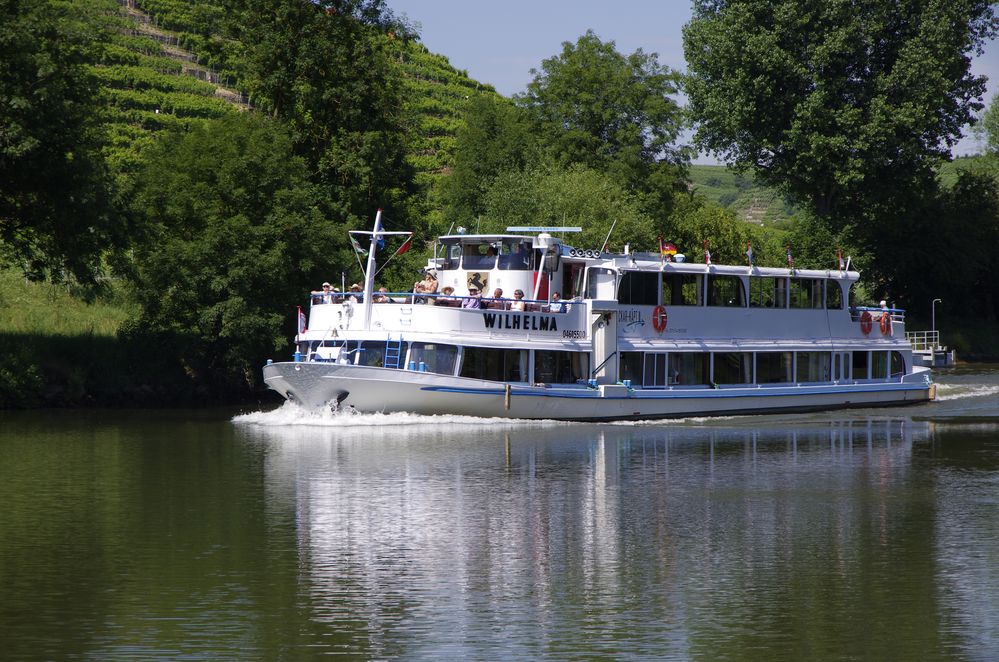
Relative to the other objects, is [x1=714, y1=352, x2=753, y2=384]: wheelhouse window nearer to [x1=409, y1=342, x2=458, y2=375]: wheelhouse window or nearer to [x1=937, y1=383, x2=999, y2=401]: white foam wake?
[x1=937, y1=383, x2=999, y2=401]: white foam wake

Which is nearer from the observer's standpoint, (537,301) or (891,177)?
(537,301)

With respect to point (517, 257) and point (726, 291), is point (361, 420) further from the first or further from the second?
point (726, 291)

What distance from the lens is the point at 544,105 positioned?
81.4 metres

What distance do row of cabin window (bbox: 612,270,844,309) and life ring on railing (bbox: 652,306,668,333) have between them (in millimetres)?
199

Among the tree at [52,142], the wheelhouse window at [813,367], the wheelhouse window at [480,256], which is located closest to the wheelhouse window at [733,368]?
the wheelhouse window at [813,367]

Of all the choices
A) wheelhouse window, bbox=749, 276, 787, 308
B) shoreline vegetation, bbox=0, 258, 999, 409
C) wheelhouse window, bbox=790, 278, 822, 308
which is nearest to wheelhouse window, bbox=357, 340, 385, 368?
shoreline vegetation, bbox=0, 258, 999, 409

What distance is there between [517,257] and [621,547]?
67.0 ft

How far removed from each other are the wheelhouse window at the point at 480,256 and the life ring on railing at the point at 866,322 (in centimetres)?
1545

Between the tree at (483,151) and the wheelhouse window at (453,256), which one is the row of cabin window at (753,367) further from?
the tree at (483,151)

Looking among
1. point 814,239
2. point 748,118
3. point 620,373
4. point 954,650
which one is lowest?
point 954,650

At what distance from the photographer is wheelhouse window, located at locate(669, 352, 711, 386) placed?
4125 centimetres

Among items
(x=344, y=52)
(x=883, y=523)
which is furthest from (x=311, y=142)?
(x=883, y=523)

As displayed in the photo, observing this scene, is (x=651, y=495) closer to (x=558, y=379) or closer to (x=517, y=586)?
(x=517, y=586)

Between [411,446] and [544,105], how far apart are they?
5308 cm
